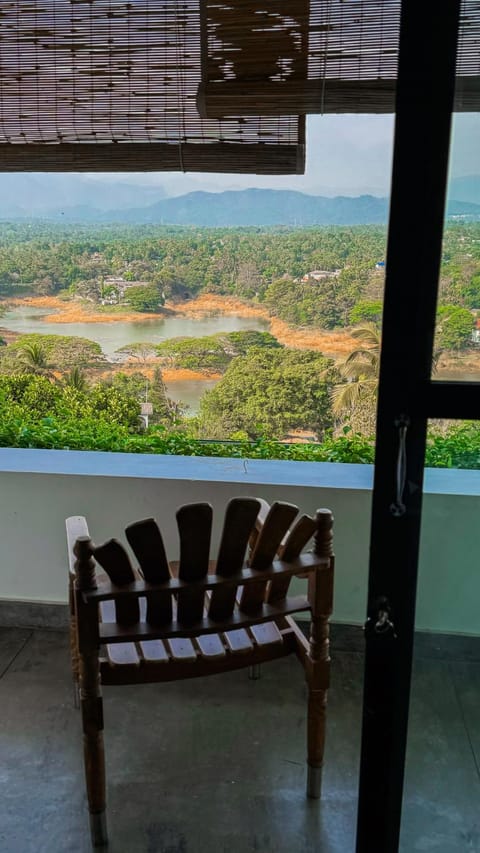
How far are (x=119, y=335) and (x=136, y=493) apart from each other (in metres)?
1.62

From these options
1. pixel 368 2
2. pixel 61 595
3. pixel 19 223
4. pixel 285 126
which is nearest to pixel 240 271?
pixel 19 223

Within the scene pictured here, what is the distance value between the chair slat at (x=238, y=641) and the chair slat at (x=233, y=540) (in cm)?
12

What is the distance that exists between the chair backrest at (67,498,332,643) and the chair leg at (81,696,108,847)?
6.9 inches

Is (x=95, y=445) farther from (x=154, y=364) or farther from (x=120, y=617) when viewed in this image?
(x=120, y=617)

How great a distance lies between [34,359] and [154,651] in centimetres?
253

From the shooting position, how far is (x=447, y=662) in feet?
Answer: 4.53

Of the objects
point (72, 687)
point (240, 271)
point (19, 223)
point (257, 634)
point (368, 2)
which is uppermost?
point (368, 2)

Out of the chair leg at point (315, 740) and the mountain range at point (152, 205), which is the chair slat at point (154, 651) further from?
the mountain range at point (152, 205)

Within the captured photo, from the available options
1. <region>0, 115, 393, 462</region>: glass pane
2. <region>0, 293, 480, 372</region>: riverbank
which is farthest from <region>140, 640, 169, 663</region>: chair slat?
<region>0, 293, 480, 372</region>: riverbank

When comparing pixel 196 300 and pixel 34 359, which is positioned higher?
pixel 196 300

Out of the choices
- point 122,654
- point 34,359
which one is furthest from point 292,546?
point 34,359

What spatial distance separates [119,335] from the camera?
152 inches

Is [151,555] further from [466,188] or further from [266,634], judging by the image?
[466,188]

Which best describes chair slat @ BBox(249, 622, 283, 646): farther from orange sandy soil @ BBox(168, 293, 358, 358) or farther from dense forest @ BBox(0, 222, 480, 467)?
orange sandy soil @ BBox(168, 293, 358, 358)
